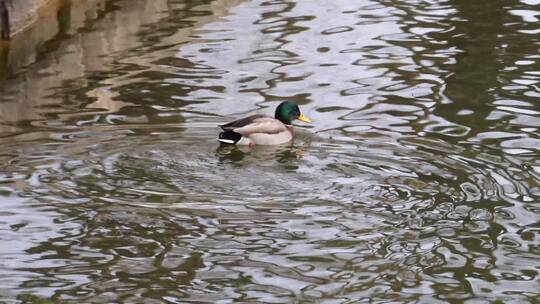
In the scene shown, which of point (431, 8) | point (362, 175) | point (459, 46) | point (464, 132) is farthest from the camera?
Result: point (431, 8)

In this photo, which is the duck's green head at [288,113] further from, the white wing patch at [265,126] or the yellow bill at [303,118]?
the white wing patch at [265,126]

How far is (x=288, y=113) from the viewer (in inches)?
492

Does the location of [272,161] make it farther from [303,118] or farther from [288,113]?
[303,118]

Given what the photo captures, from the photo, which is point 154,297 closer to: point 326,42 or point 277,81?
point 277,81

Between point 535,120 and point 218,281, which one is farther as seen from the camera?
point 535,120

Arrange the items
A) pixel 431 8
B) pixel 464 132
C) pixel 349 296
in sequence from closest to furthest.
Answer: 1. pixel 349 296
2. pixel 464 132
3. pixel 431 8

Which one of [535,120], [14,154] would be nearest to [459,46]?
[535,120]

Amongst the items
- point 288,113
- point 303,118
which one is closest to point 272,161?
point 288,113

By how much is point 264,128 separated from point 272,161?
468 millimetres

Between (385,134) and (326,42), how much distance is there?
13.3ft

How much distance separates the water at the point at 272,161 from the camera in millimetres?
8867

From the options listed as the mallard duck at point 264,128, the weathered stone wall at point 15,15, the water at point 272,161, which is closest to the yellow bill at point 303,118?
the mallard duck at point 264,128

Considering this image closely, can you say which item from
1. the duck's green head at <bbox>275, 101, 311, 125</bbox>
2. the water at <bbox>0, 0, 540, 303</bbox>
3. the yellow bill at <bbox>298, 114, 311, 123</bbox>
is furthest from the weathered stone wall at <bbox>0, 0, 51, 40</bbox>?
the yellow bill at <bbox>298, 114, 311, 123</bbox>

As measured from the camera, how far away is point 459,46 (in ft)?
50.5
